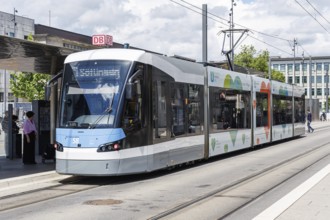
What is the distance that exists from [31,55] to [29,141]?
265 centimetres

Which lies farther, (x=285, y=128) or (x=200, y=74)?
(x=285, y=128)

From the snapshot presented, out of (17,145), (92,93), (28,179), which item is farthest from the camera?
(17,145)

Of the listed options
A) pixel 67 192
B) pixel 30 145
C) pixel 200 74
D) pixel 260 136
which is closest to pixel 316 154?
pixel 260 136

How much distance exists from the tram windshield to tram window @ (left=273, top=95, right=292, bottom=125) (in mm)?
14965

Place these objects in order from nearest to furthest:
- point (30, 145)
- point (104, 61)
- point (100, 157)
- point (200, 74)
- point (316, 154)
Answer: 1. point (100, 157)
2. point (104, 61)
3. point (30, 145)
4. point (200, 74)
5. point (316, 154)

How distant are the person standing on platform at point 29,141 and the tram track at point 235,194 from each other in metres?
6.44

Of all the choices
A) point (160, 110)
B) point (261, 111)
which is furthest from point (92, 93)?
point (261, 111)

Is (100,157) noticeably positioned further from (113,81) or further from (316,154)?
(316,154)

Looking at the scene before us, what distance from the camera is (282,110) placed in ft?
90.2

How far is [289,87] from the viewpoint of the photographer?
97.7 feet

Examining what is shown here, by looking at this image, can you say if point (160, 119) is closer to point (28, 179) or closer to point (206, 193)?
point (206, 193)

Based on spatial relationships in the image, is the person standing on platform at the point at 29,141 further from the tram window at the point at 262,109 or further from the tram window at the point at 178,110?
the tram window at the point at 262,109

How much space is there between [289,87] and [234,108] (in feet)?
36.0

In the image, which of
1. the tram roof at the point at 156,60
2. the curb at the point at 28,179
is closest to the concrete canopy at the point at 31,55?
the tram roof at the point at 156,60
